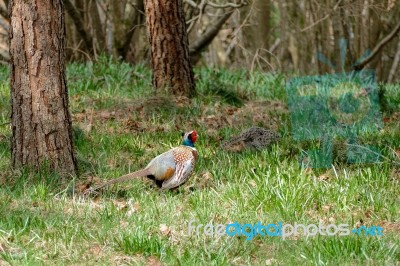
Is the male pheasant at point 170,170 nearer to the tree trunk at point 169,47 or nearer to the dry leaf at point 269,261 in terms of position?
the dry leaf at point 269,261

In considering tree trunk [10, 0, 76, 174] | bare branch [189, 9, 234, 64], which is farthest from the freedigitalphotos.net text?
bare branch [189, 9, 234, 64]

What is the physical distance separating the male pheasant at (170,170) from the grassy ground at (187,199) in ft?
0.38

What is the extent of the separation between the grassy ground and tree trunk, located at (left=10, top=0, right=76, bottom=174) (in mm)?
235

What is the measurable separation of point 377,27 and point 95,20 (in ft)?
22.2

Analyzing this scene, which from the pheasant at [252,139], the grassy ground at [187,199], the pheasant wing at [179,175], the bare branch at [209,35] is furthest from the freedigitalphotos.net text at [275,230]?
the bare branch at [209,35]

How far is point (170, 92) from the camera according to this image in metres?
10.7

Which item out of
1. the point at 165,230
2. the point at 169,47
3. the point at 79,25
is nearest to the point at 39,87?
the point at 165,230

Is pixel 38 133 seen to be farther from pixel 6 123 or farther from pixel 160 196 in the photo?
pixel 6 123

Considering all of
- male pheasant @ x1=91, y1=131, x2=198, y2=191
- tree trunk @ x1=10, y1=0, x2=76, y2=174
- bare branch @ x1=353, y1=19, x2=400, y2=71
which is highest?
tree trunk @ x1=10, y1=0, x2=76, y2=174

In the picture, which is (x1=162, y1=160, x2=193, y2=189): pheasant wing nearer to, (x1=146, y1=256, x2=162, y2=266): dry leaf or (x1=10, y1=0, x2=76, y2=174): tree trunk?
(x1=10, y1=0, x2=76, y2=174): tree trunk

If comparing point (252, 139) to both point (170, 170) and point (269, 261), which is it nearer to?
point (170, 170)

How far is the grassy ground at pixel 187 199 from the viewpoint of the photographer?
217 inches

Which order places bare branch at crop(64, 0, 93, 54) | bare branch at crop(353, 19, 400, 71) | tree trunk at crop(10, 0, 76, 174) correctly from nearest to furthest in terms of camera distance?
tree trunk at crop(10, 0, 76, 174) < bare branch at crop(64, 0, 93, 54) < bare branch at crop(353, 19, 400, 71)

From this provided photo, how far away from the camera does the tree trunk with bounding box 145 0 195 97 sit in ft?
34.5
